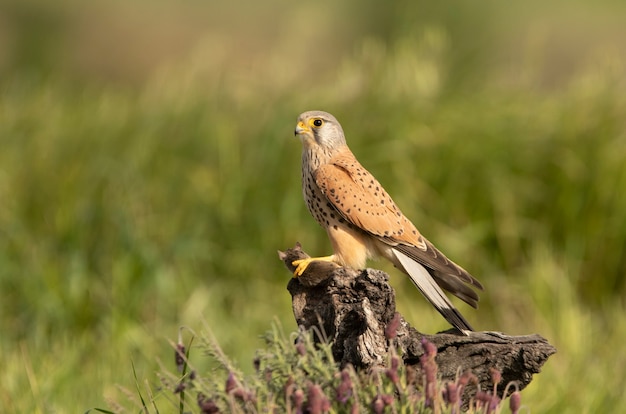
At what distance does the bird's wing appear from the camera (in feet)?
11.8

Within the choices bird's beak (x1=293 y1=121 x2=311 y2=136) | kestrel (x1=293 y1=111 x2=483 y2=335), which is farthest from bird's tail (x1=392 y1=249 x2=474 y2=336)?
bird's beak (x1=293 y1=121 x2=311 y2=136)

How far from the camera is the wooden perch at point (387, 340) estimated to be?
9.88 ft

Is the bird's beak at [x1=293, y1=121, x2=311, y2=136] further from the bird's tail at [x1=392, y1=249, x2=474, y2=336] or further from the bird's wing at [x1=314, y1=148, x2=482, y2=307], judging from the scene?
the bird's tail at [x1=392, y1=249, x2=474, y2=336]

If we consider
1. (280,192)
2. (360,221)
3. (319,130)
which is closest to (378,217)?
(360,221)

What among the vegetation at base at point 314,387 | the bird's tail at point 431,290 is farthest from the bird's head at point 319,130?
the vegetation at base at point 314,387

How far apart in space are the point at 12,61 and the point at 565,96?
6.01 m

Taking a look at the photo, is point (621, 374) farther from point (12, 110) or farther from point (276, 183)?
point (12, 110)

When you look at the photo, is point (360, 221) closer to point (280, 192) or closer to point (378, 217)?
point (378, 217)

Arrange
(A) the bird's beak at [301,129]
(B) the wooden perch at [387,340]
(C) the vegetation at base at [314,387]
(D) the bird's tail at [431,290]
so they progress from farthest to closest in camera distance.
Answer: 1. (A) the bird's beak at [301,129]
2. (D) the bird's tail at [431,290]
3. (B) the wooden perch at [387,340]
4. (C) the vegetation at base at [314,387]

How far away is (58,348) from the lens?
509cm

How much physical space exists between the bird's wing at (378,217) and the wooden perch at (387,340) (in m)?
0.38

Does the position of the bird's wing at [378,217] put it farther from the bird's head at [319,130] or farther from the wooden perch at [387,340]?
the wooden perch at [387,340]

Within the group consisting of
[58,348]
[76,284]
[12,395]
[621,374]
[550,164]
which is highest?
[550,164]

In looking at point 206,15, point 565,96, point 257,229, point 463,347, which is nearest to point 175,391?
point 463,347
